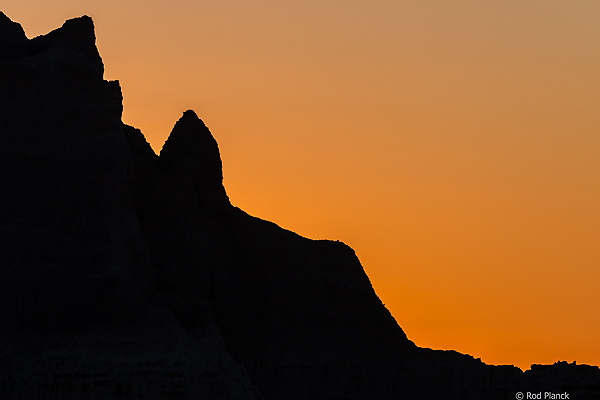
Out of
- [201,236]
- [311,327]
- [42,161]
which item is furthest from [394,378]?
→ [42,161]

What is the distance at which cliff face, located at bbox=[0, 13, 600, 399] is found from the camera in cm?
8012

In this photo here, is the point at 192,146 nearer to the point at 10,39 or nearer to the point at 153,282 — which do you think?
the point at 10,39

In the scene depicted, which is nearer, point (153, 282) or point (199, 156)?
point (153, 282)

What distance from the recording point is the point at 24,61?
9069 cm

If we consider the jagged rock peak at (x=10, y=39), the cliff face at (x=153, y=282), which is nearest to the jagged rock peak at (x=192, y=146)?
the cliff face at (x=153, y=282)

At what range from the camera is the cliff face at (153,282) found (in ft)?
263

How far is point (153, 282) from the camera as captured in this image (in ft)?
288

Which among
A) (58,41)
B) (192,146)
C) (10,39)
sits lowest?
(192,146)

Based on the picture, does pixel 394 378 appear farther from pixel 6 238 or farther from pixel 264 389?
pixel 6 238

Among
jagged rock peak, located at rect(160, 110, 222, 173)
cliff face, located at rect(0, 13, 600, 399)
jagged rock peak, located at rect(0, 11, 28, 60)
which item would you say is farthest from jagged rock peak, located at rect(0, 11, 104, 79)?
jagged rock peak, located at rect(160, 110, 222, 173)

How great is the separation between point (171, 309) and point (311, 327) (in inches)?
880

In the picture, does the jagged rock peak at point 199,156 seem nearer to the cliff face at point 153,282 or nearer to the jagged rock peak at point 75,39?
the cliff face at point 153,282

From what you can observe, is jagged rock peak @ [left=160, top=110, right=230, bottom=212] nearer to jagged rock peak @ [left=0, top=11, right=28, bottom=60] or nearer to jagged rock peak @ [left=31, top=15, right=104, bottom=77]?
jagged rock peak @ [left=31, top=15, right=104, bottom=77]

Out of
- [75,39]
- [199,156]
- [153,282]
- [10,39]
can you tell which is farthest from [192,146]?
[153,282]
